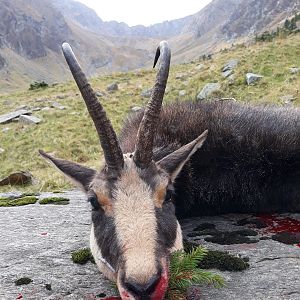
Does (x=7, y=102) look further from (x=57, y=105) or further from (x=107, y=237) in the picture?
(x=107, y=237)

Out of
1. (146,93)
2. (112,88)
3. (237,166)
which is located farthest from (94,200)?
(112,88)

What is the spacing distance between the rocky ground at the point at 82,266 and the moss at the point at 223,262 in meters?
0.07

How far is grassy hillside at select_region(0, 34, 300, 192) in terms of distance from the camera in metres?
19.0

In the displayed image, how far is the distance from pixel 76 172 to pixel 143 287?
7.10 feet

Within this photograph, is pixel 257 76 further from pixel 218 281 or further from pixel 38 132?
pixel 218 281

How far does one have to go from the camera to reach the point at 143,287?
3.57 meters

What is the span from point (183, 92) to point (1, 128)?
9.81 m

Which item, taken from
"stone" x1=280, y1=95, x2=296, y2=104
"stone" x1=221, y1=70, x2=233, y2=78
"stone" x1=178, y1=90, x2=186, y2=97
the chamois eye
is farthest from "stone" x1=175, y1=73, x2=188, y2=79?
the chamois eye

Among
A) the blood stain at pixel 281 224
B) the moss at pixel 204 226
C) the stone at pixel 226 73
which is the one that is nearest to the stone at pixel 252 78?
the stone at pixel 226 73

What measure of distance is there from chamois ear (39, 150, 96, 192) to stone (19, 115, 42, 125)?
71.9 ft

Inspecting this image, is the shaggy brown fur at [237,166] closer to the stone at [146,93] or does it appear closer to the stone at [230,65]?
the stone at [230,65]

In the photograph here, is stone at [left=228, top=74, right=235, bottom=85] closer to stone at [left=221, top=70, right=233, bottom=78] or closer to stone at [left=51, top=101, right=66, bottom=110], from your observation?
stone at [left=221, top=70, right=233, bottom=78]

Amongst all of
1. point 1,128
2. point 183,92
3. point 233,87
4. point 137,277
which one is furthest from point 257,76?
point 137,277

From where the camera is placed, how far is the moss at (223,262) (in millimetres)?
4953
